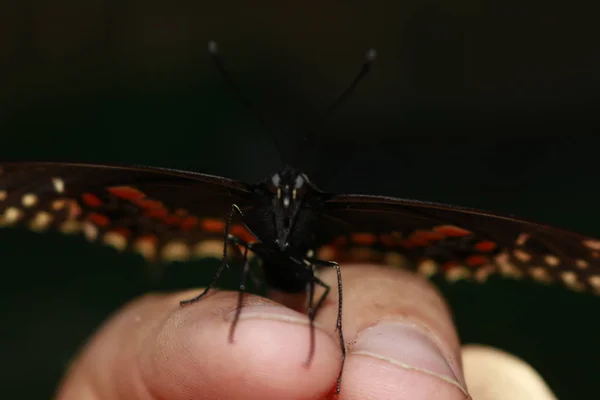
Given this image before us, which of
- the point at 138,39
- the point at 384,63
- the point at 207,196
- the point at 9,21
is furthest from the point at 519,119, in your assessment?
the point at 9,21

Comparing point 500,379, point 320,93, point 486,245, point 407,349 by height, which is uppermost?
point 320,93

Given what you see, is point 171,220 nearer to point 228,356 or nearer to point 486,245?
point 228,356

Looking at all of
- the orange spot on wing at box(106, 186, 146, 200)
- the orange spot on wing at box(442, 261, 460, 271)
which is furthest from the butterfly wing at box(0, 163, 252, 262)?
the orange spot on wing at box(442, 261, 460, 271)

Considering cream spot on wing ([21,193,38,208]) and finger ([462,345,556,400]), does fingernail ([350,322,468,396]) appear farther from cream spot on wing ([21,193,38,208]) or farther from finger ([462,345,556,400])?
cream spot on wing ([21,193,38,208])

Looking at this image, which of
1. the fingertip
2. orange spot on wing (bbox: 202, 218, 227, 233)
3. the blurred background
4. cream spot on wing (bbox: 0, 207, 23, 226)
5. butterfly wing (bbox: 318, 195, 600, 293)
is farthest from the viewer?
the blurred background

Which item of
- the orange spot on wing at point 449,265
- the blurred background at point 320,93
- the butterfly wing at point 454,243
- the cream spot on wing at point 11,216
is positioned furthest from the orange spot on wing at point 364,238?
the blurred background at point 320,93

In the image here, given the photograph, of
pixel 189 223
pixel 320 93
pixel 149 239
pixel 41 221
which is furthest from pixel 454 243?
pixel 320 93

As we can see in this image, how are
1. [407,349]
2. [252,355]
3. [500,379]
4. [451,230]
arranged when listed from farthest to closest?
[500,379] < [451,230] < [407,349] < [252,355]

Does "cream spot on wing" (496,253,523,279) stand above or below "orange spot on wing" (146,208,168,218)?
below
